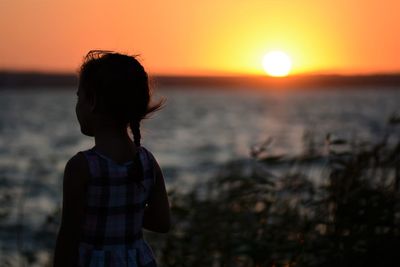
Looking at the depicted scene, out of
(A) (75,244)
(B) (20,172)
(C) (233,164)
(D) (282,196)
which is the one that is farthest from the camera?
(B) (20,172)

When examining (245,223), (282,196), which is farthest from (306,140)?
(245,223)

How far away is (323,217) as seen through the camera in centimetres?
611

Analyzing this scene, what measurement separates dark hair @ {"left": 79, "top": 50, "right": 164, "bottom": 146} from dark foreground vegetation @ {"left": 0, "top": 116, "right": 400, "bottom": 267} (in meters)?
2.43

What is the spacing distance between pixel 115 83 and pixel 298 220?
13.4ft

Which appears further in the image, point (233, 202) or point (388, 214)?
point (233, 202)

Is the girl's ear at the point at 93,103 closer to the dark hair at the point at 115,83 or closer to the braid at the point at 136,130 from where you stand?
the dark hair at the point at 115,83

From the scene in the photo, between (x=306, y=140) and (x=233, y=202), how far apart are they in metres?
1.38

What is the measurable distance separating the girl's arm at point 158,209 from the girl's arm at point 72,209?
1.30 ft

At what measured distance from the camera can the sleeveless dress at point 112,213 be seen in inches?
116

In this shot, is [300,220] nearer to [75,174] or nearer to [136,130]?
[136,130]

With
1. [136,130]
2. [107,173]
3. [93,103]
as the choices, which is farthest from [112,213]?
[93,103]

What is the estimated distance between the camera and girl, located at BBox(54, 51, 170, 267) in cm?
291

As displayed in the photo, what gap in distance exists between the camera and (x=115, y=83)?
291 centimetres

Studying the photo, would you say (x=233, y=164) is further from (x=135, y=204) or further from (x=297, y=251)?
(x=135, y=204)
